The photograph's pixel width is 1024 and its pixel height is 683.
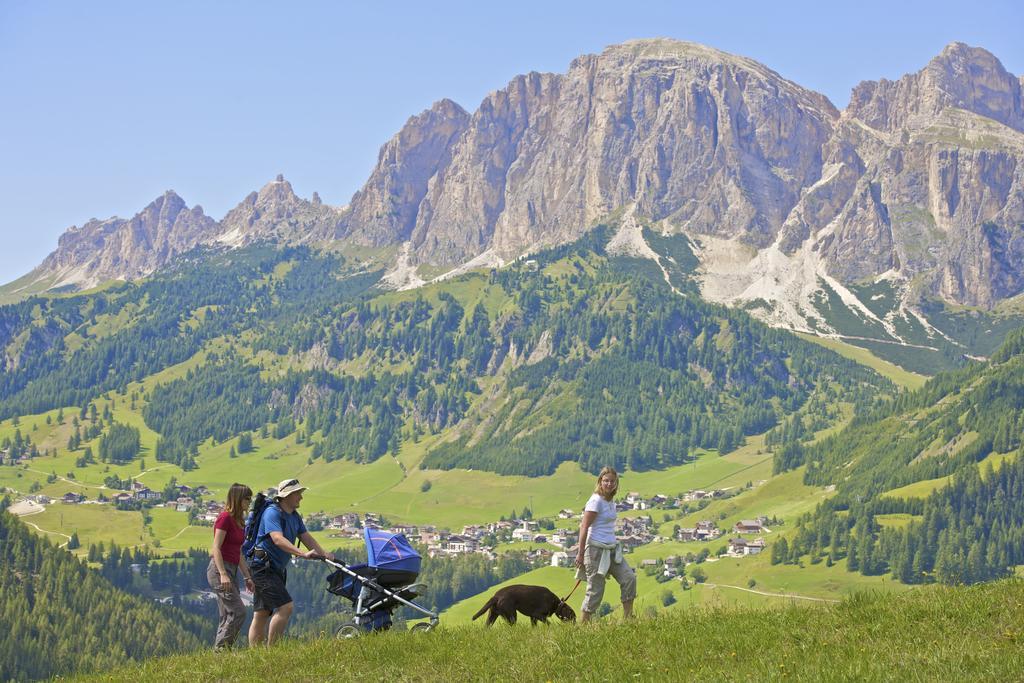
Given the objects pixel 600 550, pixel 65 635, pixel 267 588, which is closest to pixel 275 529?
pixel 267 588

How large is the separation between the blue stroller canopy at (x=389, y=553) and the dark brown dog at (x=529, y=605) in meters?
2.31

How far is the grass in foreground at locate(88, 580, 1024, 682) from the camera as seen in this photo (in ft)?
59.8

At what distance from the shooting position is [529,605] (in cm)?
2778

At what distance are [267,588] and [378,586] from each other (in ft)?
9.96

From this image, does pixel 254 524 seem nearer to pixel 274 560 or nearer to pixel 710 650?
pixel 274 560

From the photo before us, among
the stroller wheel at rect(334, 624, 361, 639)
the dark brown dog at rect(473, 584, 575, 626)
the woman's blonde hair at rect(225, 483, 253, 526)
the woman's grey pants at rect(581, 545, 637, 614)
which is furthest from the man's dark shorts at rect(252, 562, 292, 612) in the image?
the woman's grey pants at rect(581, 545, 637, 614)

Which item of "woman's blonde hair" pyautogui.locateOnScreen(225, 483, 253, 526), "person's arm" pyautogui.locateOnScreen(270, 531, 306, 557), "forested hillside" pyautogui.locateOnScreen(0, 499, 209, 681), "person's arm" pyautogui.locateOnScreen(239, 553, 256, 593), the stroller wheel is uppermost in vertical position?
"woman's blonde hair" pyautogui.locateOnScreen(225, 483, 253, 526)

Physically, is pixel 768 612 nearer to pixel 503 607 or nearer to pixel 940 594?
pixel 940 594

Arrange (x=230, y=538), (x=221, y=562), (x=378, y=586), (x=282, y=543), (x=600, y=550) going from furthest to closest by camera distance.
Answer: (x=600, y=550) < (x=230, y=538) < (x=221, y=562) < (x=378, y=586) < (x=282, y=543)

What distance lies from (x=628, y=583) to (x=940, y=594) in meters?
8.75

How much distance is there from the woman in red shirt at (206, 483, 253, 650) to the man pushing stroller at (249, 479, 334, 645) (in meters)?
0.58

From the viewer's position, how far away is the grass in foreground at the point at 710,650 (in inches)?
718

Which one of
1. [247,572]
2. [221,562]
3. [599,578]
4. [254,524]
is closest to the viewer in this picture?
[247,572]

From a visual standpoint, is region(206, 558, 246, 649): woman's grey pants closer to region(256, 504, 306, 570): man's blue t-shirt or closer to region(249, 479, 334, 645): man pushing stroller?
region(249, 479, 334, 645): man pushing stroller
